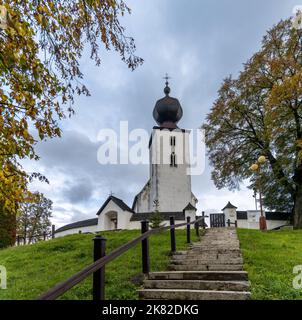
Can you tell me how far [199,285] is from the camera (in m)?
5.13

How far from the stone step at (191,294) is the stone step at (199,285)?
0.29 m

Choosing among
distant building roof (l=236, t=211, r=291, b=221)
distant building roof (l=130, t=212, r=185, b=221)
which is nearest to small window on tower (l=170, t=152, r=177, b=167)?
distant building roof (l=130, t=212, r=185, b=221)

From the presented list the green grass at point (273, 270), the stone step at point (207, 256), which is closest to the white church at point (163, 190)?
the green grass at point (273, 270)

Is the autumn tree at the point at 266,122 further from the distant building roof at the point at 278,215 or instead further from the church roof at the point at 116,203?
the church roof at the point at 116,203

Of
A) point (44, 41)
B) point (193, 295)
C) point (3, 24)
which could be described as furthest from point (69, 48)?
point (193, 295)

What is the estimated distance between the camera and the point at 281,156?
69.7 feet

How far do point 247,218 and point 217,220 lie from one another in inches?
120

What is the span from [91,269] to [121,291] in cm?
264

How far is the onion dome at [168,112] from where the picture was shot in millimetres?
40875

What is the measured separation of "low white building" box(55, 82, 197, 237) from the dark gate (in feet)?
20.1

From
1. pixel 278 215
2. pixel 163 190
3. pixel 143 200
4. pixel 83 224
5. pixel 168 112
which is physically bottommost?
pixel 83 224

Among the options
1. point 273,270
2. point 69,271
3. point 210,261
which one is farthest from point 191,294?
point 69,271

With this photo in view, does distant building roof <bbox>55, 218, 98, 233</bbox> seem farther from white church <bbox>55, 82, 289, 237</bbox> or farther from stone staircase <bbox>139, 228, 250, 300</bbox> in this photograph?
stone staircase <bbox>139, 228, 250, 300</bbox>

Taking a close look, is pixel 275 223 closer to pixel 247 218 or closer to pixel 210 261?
pixel 247 218
